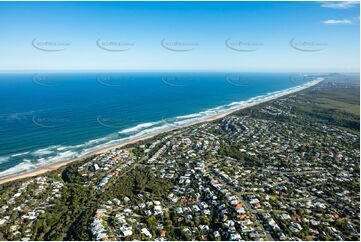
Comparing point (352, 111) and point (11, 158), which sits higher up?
point (11, 158)

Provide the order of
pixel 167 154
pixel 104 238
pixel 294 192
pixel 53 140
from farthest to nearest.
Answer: pixel 53 140 → pixel 167 154 → pixel 294 192 → pixel 104 238

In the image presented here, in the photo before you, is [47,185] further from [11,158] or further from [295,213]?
[295,213]

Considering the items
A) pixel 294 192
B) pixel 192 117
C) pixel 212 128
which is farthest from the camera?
pixel 192 117

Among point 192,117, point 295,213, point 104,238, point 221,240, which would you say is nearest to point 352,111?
point 192,117

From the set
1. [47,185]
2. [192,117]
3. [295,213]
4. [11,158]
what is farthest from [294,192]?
[192,117]

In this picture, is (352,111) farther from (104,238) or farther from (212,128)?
(104,238)

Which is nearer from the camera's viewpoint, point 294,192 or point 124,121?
point 294,192

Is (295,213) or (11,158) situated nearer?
(295,213)

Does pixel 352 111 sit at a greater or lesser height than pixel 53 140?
lesser

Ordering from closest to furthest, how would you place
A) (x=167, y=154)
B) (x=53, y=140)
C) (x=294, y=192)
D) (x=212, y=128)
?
(x=294, y=192)
(x=167, y=154)
(x=53, y=140)
(x=212, y=128)
